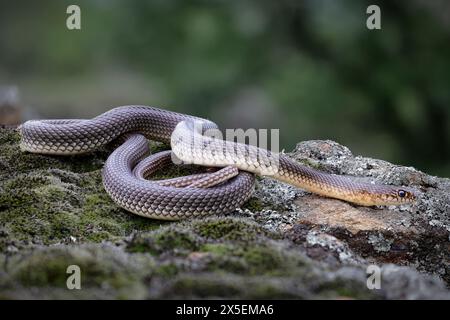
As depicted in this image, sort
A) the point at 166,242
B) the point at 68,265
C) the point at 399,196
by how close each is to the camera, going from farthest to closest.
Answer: the point at 399,196, the point at 166,242, the point at 68,265

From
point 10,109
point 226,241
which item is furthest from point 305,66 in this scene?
point 226,241

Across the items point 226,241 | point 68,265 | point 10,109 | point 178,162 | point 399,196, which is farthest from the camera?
point 10,109

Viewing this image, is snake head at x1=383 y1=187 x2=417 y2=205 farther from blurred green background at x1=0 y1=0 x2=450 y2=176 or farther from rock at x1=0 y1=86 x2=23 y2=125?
rock at x1=0 y1=86 x2=23 y2=125

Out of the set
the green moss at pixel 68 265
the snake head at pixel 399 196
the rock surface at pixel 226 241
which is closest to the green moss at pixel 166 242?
the rock surface at pixel 226 241

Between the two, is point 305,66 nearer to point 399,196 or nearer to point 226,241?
point 399,196
